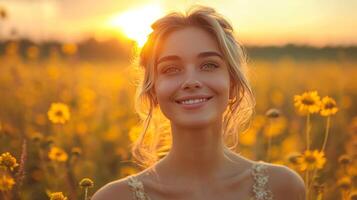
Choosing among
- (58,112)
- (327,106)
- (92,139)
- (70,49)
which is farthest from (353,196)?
(70,49)

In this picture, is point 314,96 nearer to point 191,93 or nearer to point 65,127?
point 191,93

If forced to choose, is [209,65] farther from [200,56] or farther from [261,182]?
[261,182]

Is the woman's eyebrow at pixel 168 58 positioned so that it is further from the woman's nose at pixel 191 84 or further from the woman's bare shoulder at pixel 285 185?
the woman's bare shoulder at pixel 285 185

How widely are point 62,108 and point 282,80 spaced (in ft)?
29.5

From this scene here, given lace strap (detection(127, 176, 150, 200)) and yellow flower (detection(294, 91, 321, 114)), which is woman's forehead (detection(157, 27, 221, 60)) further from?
yellow flower (detection(294, 91, 321, 114))

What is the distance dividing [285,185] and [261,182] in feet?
0.31

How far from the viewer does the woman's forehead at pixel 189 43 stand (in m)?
2.69

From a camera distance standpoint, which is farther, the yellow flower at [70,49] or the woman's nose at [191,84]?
the yellow flower at [70,49]

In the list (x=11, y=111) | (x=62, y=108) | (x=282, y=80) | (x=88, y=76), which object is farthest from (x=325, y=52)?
(x=62, y=108)

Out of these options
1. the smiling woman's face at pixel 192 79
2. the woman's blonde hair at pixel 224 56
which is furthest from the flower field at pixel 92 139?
the smiling woman's face at pixel 192 79

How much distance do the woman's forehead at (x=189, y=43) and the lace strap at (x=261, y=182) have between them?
0.50m

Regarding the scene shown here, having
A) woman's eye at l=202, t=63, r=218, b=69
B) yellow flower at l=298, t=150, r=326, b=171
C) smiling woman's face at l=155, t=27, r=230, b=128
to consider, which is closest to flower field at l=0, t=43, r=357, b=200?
yellow flower at l=298, t=150, r=326, b=171

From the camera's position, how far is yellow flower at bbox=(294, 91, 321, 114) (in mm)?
3322

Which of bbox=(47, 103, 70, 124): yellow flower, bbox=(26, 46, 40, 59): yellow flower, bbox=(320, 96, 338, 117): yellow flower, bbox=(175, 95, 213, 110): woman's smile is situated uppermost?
bbox=(26, 46, 40, 59): yellow flower
